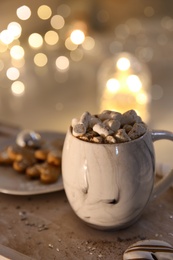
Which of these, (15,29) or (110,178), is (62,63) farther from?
(110,178)

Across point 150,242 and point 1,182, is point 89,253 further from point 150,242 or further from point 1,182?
point 1,182

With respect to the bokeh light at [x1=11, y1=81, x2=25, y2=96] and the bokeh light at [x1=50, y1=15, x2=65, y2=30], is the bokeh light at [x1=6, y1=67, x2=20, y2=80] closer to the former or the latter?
the bokeh light at [x1=11, y1=81, x2=25, y2=96]

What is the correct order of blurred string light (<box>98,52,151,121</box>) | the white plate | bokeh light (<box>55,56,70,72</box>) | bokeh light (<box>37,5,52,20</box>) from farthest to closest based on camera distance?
bokeh light (<box>37,5,52,20</box>), bokeh light (<box>55,56,70,72</box>), blurred string light (<box>98,52,151,121</box>), the white plate

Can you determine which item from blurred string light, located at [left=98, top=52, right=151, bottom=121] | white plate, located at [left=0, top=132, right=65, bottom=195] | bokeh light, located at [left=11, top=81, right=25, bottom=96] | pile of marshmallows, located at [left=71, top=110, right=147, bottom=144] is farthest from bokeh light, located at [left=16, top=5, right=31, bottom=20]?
pile of marshmallows, located at [left=71, top=110, right=147, bottom=144]

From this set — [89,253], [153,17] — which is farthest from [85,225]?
[153,17]

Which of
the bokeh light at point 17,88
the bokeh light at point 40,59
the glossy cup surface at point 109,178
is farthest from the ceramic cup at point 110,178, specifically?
the bokeh light at point 40,59

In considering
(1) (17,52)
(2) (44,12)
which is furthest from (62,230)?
(2) (44,12)

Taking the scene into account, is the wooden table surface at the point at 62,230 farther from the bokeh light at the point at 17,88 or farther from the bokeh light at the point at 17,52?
the bokeh light at the point at 17,52
